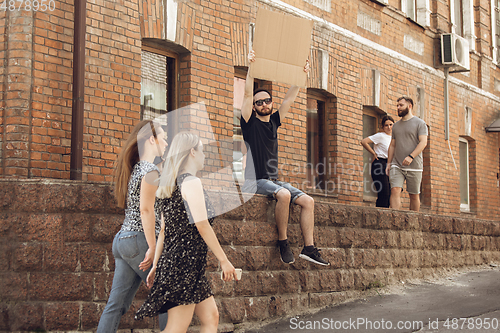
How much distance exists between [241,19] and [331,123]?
295cm

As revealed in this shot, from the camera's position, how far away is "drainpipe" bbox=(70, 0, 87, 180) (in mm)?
7277

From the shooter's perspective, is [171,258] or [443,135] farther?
[443,135]

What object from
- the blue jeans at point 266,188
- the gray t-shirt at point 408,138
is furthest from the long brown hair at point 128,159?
the gray t-shirt at point 408,138

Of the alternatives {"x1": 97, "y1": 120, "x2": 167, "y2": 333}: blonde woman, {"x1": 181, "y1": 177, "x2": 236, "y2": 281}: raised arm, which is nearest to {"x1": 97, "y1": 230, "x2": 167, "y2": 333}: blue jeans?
{"x1": 97, "y1": 120, "x2": 167, "y2": 333}: blonde woman

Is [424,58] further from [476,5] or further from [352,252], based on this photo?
[352,252]

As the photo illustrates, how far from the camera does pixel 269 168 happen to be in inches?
277

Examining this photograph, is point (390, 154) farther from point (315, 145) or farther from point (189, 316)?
point (189, 316)

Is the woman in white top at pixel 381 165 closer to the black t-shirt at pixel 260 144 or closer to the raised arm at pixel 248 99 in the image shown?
the black t-shirt at pixel 260 144

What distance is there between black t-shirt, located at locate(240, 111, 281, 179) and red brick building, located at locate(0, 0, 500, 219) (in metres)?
1.83

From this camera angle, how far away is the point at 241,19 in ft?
31.9

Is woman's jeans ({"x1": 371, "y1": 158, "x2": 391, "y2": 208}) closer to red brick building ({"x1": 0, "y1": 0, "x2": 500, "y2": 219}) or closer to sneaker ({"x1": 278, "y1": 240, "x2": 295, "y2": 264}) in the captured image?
red brick building ({"x1": 0, "y1": 0, "x2": 500, "y2": 219})

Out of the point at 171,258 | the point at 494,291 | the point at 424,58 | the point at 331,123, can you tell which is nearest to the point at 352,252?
the point at 494,291

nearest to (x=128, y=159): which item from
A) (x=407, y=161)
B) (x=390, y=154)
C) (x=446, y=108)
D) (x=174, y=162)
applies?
(x=174, y=162)

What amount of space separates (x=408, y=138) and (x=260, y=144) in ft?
11.5
